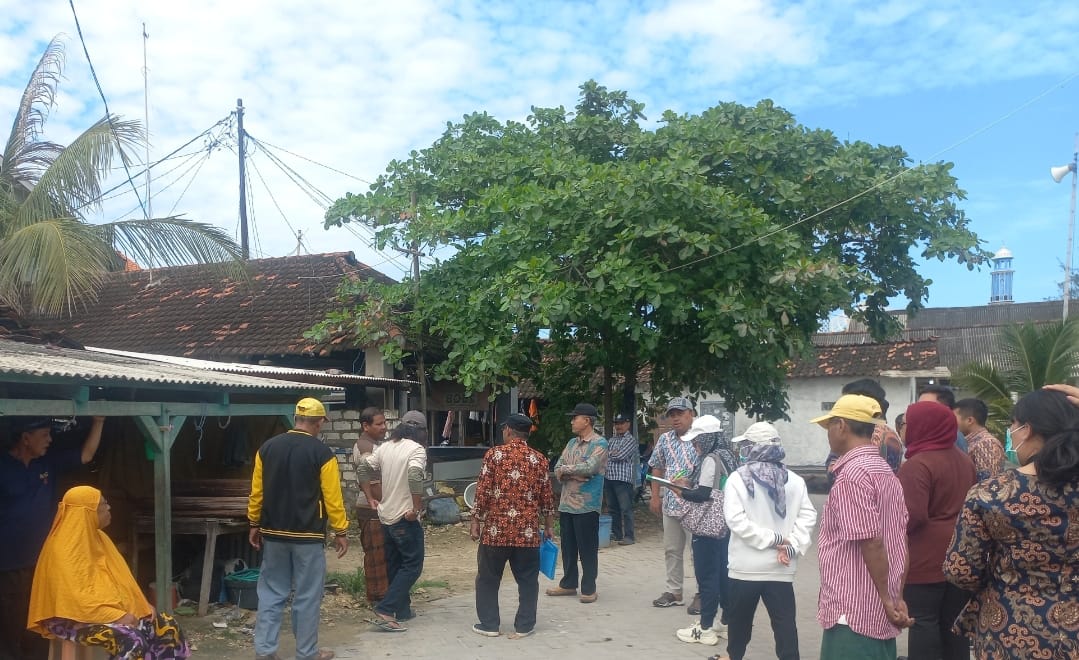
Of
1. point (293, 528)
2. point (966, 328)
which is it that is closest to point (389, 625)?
point (293, 528)

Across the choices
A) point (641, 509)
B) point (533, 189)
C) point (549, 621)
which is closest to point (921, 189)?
point (533, 189)

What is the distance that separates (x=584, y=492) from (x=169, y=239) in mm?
6120

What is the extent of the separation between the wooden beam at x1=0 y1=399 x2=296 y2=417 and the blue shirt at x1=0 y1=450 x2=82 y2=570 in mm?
434

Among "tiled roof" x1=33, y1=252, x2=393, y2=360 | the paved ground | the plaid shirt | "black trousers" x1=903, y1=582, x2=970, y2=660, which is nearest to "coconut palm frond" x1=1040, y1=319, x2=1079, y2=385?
the plaid shirt

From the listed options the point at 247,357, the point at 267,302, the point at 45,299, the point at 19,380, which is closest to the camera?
the point at 19,380

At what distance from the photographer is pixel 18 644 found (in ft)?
19.5

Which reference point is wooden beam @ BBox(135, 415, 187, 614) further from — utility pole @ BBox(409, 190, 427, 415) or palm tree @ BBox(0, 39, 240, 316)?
utility pole @ BBox(409, 190, 427, 415)

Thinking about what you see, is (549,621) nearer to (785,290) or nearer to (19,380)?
(19,380)

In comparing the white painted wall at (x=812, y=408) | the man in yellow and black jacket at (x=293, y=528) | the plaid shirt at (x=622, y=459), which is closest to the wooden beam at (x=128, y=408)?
the man in yellow and black jacket at (x=293, y=528)

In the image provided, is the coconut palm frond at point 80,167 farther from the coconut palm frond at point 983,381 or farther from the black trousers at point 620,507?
the coconut palm frond at point 983,381

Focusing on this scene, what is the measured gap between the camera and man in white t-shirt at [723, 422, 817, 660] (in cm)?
517

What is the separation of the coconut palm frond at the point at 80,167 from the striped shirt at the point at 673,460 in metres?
7.72

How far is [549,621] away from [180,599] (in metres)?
3.32

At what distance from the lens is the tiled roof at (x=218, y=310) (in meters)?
14.8
